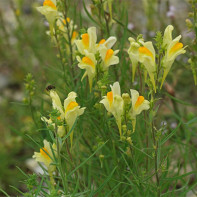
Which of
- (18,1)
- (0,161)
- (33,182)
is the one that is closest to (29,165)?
(0,161)

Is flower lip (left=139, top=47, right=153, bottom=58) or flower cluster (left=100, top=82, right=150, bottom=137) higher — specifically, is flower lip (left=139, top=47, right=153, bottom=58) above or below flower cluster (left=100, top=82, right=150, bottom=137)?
above

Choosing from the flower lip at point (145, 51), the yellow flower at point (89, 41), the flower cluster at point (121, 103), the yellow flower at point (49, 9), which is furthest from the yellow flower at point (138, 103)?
the yellow flower at point (49, 9)

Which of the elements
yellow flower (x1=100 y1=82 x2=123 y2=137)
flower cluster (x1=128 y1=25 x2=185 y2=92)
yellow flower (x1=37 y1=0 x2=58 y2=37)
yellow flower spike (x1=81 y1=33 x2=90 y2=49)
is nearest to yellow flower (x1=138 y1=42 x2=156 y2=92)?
flower cluster (x1=128 y1=25 x2=185 y2=92)

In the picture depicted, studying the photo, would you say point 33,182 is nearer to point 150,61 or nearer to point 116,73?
point 150,61

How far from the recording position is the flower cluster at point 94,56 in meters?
1.10

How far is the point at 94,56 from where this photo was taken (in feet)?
3.66

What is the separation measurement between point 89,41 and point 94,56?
73mm

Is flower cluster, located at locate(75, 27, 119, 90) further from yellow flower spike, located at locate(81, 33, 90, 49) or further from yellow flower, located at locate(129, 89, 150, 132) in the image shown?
yellow flower, located at locate(129, 89, 150, 132)

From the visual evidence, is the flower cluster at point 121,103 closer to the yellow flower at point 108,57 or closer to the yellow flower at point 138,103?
the yellow flower at point 138,103

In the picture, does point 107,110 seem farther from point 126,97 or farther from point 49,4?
point 49,4

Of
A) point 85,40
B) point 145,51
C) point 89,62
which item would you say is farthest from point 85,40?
point 145,51

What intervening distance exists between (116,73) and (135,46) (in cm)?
46

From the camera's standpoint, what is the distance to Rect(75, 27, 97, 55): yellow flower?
1.16 metres

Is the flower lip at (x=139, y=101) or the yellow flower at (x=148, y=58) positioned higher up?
the yellow flower at (x=148, y=58)
